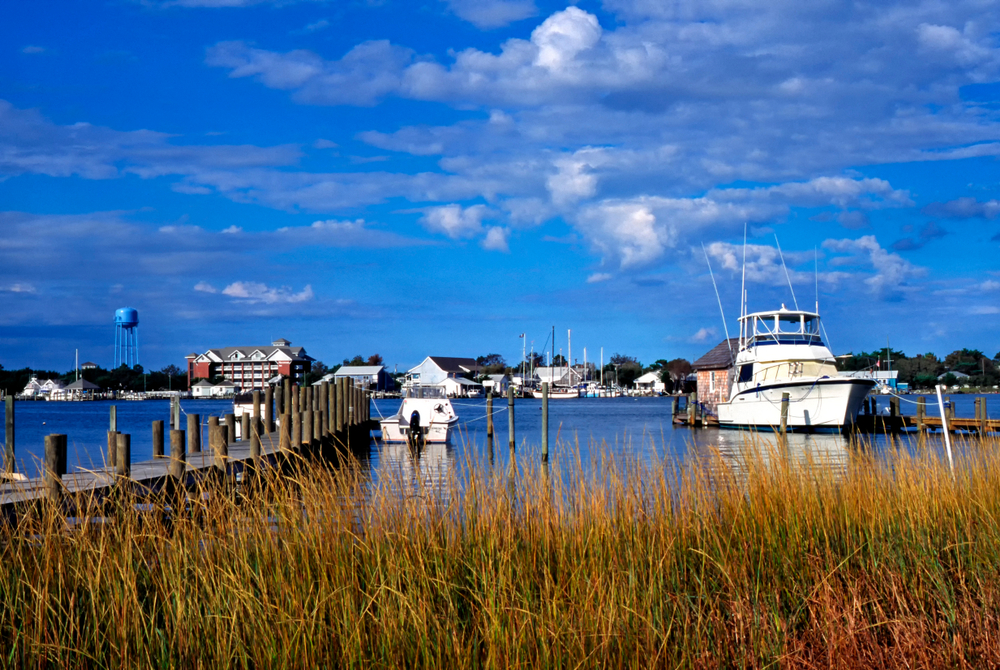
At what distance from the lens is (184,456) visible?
10.3 metres

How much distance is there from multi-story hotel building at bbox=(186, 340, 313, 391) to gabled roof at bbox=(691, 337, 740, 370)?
90584mm

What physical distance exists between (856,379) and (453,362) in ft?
431

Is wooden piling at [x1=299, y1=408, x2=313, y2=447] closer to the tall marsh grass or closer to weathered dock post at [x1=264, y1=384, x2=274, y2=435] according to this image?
weathered dock post at [x1=264, y1=384, x2=274, y2=435]

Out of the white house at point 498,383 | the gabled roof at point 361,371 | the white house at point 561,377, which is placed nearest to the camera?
the gabled roof at point 361,371

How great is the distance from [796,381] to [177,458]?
2961 cm

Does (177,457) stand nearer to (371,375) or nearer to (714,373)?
(714,373)

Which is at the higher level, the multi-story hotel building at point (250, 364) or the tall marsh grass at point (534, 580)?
the multi-story hotel building at point (250, 364)

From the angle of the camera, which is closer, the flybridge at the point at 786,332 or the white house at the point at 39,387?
the flybridge at the point at 786,332

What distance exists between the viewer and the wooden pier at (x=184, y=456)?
8141 mm

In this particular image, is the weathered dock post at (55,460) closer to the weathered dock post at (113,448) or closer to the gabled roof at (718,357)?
the weathered dock post at (113,448)

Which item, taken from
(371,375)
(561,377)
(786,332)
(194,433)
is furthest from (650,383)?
(194,433)

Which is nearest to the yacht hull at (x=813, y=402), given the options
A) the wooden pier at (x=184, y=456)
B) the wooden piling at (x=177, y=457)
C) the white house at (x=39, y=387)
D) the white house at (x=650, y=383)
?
the wooden pier at (x=184, y=456)

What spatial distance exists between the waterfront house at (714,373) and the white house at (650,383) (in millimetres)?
112495

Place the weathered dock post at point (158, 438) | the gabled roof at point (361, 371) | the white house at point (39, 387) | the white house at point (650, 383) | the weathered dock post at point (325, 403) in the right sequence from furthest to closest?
the white house at point (650, 383) → the white house at point (39, 387) → the gabled roof at point (361, 371) → the weathered dock post at point (325, 403) → the weathered dock post at point (158, 438)
